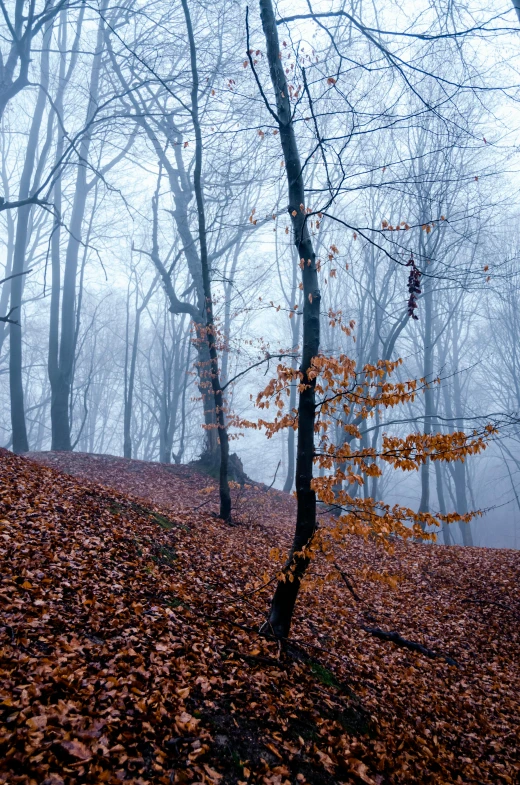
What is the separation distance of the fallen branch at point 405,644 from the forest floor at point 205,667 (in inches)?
2.5

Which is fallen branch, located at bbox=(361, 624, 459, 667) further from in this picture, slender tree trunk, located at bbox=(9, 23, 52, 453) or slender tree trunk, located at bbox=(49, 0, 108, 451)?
slender tree trunk, located at bbox=(49, 0, 108, 451)

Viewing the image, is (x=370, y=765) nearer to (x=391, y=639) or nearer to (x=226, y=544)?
(x=391, y=639)

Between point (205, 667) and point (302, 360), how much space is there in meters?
2.76

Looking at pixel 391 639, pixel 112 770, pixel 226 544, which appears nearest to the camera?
pixel 112 770

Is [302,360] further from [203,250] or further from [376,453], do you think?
[203,250]

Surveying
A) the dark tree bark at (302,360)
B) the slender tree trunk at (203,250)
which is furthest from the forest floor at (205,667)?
the slender tree trunk at (203,250)

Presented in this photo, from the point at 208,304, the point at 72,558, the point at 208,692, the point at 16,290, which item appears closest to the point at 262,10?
the point at 208,304

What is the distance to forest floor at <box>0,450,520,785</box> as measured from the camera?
2850 millimetres

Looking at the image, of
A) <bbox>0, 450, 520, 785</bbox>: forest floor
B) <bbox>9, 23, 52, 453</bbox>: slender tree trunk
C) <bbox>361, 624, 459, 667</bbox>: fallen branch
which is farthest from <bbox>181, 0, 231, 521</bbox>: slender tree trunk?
<bbox>9, 23, 52, 453</bbox>: slender tree trunk

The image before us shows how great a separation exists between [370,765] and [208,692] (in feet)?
4.28

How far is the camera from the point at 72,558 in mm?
4766

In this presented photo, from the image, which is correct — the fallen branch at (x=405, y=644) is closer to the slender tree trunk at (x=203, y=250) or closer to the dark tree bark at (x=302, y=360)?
the dark tree bark at (x=302, y=360)

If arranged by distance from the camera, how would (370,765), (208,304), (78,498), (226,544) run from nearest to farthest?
(370,765), (78,498), (226,544), (208,304)

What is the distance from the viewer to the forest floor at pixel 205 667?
285 cm
